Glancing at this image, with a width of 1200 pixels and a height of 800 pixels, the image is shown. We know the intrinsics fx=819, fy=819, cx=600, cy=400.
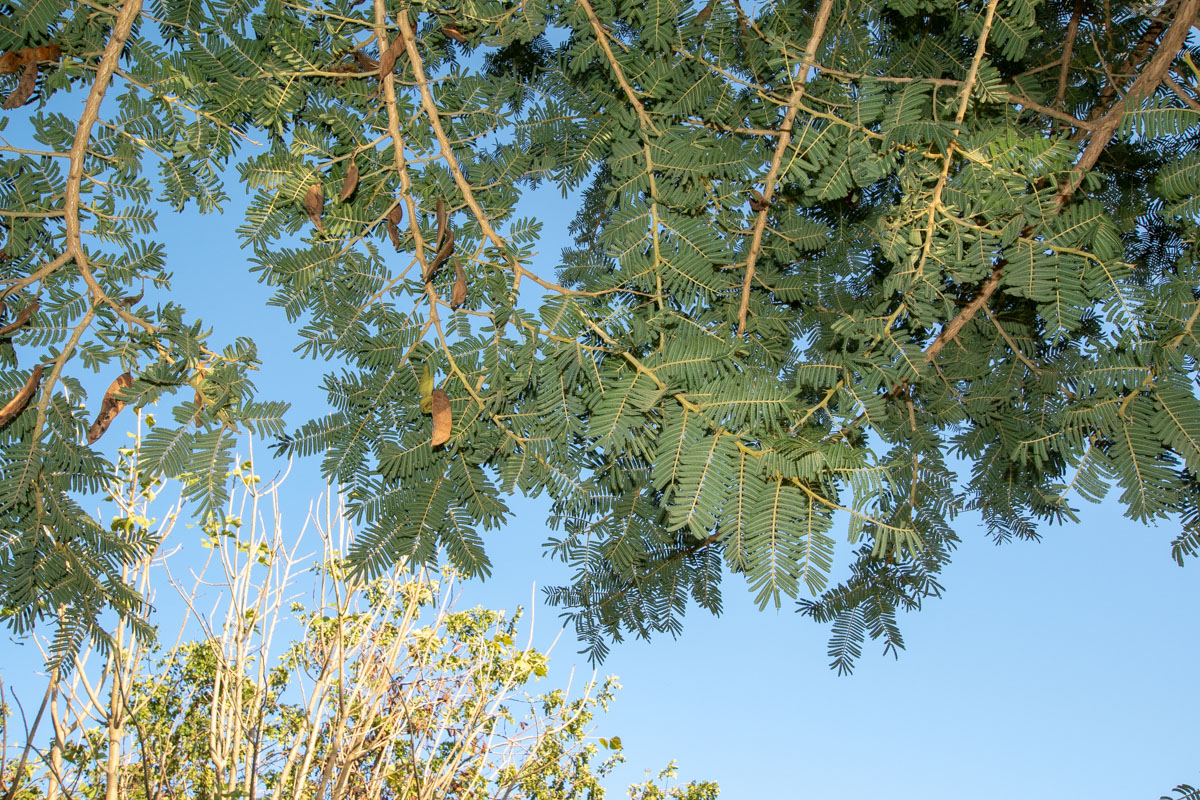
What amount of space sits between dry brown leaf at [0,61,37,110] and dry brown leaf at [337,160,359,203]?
0.57m

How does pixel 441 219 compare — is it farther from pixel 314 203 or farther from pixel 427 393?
pixel 427 393

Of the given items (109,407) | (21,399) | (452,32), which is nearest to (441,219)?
(452,32)

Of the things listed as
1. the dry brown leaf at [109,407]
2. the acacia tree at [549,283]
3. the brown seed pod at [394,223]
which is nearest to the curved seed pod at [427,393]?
the acacia tree at [549,283]

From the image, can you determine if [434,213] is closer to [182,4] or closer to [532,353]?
[532,353]

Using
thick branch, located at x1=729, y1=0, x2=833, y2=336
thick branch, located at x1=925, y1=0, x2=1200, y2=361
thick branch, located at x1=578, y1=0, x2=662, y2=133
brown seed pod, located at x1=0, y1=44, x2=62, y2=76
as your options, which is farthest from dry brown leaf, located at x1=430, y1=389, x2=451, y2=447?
thick branch, located at x1=925, y1=0, x2=1200, y2=361

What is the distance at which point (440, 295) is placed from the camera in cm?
153

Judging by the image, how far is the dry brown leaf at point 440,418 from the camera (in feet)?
4.14

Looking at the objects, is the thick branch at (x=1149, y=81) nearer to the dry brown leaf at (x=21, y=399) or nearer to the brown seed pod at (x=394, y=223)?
the brown seed pod at (x=394, y=223)

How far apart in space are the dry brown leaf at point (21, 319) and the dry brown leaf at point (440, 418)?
74 cm

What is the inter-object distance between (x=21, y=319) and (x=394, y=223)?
0.65 m

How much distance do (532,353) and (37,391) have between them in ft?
2.71

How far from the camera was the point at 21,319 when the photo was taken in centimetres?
140

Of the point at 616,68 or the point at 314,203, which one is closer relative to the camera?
the point at 314,203

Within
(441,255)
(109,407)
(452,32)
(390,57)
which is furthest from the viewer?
(452,32)
